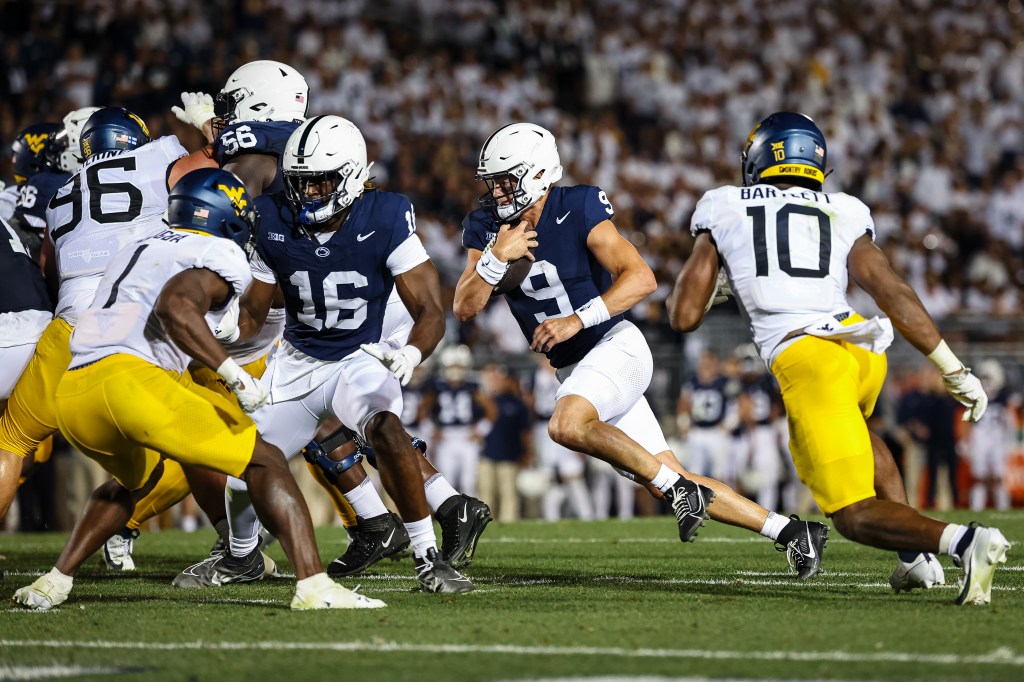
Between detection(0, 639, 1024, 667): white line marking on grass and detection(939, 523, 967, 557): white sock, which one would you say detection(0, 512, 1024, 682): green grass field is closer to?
detection(0, 639, 1024, 667): white line marking on grass

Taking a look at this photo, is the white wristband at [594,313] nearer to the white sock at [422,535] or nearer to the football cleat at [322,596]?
the white sock at [422,535]

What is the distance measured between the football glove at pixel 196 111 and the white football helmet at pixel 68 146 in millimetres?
632

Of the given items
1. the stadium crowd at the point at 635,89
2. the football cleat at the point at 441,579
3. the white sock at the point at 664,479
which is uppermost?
the stadium crowd at the point at 635,89

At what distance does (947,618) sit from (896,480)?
93 centimetres

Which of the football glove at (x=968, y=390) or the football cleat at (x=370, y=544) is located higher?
the football glove at (x=968, y=390)

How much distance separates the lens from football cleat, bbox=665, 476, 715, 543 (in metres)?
5.53

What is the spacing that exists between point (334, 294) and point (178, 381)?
1021mm

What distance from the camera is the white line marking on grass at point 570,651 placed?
3656 mm

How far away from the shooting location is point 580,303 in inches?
244

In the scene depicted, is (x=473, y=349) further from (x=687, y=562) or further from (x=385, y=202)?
(x=385, y=202)

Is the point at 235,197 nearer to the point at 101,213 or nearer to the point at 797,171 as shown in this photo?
the point at 101,213

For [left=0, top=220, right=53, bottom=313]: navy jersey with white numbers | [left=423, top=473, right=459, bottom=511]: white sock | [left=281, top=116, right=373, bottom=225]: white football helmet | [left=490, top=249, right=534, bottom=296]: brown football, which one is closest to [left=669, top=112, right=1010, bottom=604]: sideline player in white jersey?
[left=490, top=249, right=534, bottom=296]: brown football

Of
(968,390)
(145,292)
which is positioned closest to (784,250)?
(968,390)

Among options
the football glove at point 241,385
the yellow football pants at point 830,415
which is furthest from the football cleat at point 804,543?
the football glove at point 241,385
